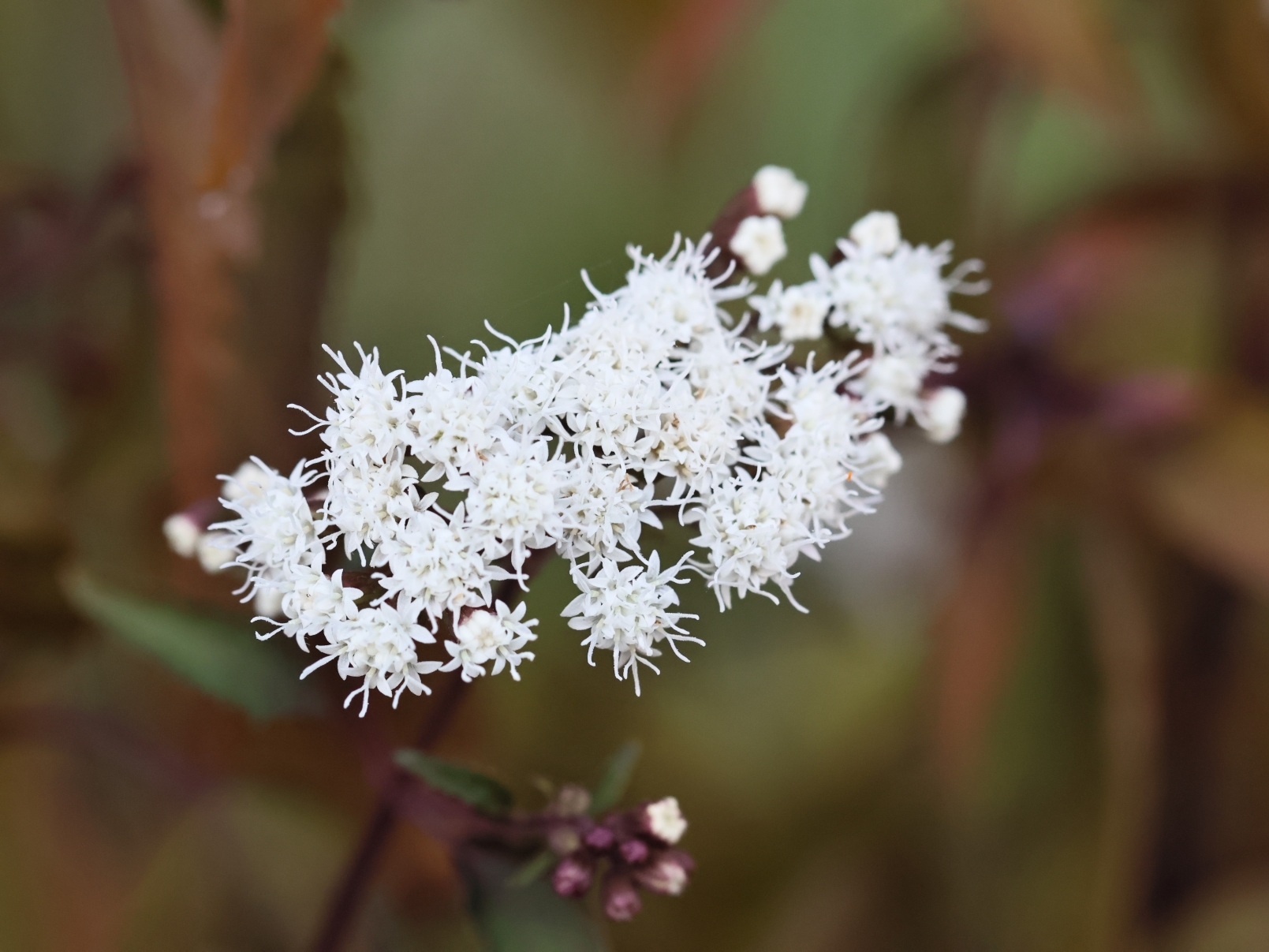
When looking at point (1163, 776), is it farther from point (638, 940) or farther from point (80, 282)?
point (80, 282)

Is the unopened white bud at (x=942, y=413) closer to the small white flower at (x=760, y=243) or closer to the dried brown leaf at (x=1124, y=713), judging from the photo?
the small white flower at (x=760, y=243)

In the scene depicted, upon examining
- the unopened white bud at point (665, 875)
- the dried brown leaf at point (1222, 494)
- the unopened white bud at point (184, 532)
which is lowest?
the unopened white bud at point (665, 875)

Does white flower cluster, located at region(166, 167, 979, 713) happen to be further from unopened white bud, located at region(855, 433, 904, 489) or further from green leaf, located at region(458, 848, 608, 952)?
green leaf, located at region(458, 848, 608, 952)

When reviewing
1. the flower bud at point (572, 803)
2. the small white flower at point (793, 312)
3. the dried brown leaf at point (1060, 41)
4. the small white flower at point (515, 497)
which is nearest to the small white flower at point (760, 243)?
the small white flower at point (793, 312)

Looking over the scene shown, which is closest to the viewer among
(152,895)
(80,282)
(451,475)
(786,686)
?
(451,475)

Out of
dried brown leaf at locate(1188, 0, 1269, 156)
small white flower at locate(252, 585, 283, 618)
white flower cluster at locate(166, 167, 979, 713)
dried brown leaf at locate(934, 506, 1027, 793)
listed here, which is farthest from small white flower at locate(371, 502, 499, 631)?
dried brown leaf at locate(1188, 0, 1269, 156)

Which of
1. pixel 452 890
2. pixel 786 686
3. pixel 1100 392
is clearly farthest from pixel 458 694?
pixel 1100 392
